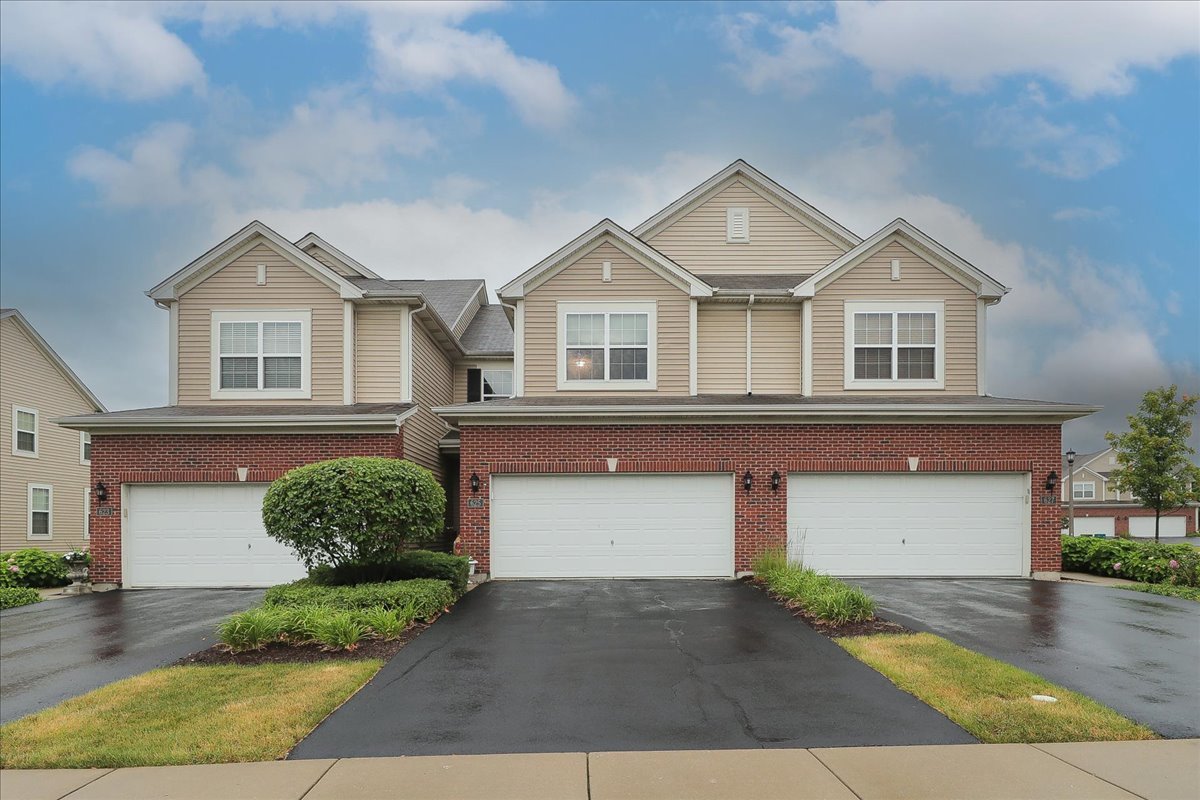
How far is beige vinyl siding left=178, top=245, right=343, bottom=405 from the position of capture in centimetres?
1600

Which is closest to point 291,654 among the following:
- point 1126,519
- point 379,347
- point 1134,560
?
point 379,347

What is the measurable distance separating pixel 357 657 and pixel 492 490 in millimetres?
6570

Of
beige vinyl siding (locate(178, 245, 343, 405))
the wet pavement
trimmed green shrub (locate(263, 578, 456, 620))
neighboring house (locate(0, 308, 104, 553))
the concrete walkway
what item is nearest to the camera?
the concrete walkway

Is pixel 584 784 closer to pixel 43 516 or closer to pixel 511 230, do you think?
pixel 43 516

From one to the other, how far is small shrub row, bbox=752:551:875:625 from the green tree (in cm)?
2064

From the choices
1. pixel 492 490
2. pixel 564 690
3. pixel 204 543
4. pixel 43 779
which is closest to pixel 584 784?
pixel 564 690

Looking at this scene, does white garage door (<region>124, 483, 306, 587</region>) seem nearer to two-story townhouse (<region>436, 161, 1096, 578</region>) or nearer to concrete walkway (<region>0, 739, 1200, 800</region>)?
two-story townhouse (<region>436, 161, 1096, 578</region>)

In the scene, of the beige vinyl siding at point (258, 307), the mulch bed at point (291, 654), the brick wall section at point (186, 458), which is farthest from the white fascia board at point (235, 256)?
the mulch bed at point (291, 654)

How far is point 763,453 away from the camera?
14570mm

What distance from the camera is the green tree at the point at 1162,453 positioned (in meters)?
26.4

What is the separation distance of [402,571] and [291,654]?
3614mm

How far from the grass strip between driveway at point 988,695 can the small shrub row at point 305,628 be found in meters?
5.60

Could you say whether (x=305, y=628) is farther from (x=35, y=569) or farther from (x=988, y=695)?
(x=35, y=569)

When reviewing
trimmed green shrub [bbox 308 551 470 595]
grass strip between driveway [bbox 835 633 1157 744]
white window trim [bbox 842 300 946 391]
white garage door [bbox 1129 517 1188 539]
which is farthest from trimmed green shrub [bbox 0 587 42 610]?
white garage door [bbox 1129 517 1188 539]
